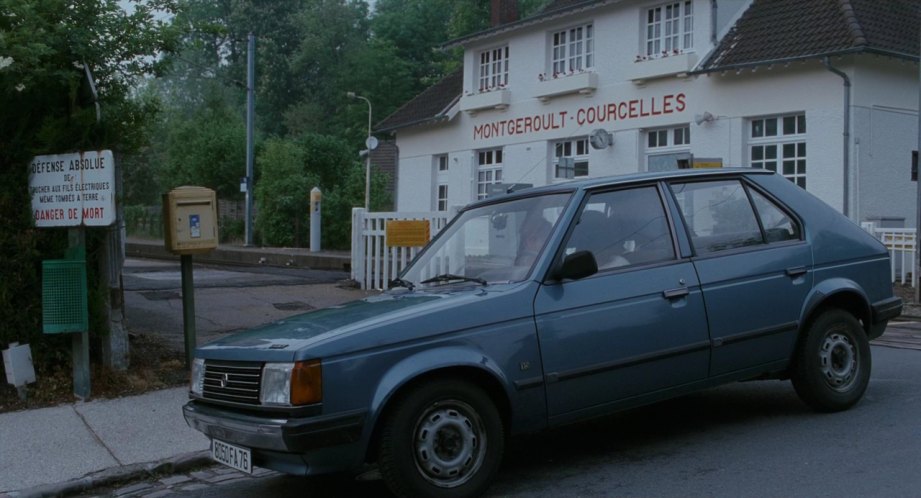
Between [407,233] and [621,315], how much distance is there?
10223 mm

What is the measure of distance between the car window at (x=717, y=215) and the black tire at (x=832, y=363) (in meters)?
0.77

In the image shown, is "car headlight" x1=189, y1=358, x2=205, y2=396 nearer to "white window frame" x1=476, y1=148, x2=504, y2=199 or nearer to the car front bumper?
the car front bumper

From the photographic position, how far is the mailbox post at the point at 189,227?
887 centimetres

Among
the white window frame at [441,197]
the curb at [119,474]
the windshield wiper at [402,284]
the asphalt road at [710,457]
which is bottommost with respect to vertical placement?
the curb at [119,474]

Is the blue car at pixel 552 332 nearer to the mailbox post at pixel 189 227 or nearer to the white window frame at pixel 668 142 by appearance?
the mailbox post at pixel 189 227

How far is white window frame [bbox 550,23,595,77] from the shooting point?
2500 cm

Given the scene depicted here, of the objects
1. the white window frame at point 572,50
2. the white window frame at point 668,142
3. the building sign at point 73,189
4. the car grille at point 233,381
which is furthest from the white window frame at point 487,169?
the car grille at point 233,381

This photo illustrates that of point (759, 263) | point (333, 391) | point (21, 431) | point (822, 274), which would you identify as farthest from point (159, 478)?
point (822, 274)

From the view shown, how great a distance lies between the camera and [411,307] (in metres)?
5.31

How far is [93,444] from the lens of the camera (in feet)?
23.2

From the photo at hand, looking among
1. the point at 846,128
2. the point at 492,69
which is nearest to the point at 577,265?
the point at 846,128

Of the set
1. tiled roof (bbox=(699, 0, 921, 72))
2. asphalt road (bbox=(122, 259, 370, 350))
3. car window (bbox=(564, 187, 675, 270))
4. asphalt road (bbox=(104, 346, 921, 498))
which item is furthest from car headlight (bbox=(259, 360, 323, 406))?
tiled roof (bbox=(699, 0, 921, 72))

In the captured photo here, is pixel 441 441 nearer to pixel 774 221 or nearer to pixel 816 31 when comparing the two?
pixel 774 221

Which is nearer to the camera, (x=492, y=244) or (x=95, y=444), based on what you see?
(x=492, y=244)
